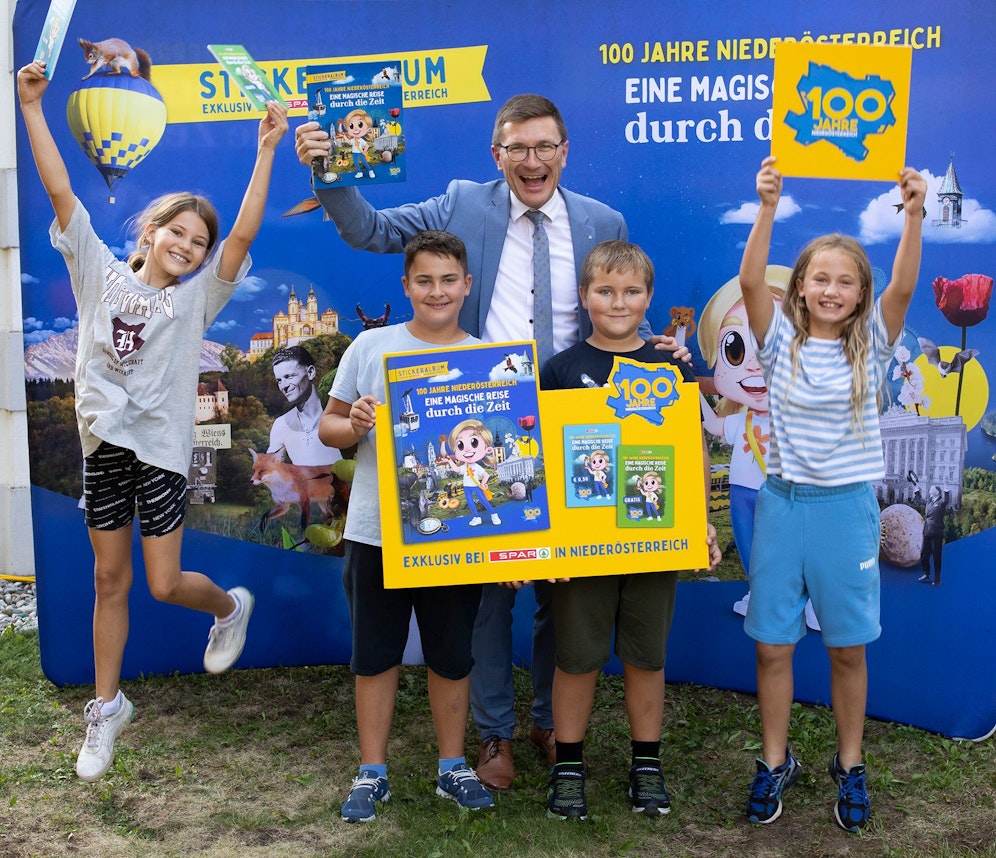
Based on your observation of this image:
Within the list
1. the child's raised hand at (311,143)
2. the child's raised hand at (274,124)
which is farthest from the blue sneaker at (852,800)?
the child's raised hand at (274,124)

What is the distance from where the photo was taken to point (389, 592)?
3.12 metres

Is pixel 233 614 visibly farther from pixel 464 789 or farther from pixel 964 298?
pixel 964 298

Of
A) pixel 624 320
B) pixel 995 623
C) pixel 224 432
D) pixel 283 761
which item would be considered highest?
pixel 624 320

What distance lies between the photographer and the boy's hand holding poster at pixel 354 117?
3.14m

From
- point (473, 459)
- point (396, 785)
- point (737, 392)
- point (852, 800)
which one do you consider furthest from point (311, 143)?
point (852, 800)

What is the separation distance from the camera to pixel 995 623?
3.70 meters

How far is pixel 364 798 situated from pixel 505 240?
1810mm

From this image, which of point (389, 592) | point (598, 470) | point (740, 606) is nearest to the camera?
point (598, 470)

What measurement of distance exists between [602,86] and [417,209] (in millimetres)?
894

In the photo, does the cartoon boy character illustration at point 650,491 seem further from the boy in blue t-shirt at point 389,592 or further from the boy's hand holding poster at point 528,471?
the boy in blue t-shirt at point 389,592

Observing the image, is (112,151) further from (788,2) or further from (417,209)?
(788,2)

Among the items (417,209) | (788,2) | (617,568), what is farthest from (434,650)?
(788,2)

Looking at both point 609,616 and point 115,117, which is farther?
point 115,117

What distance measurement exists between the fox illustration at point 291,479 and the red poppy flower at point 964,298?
2378 mm
